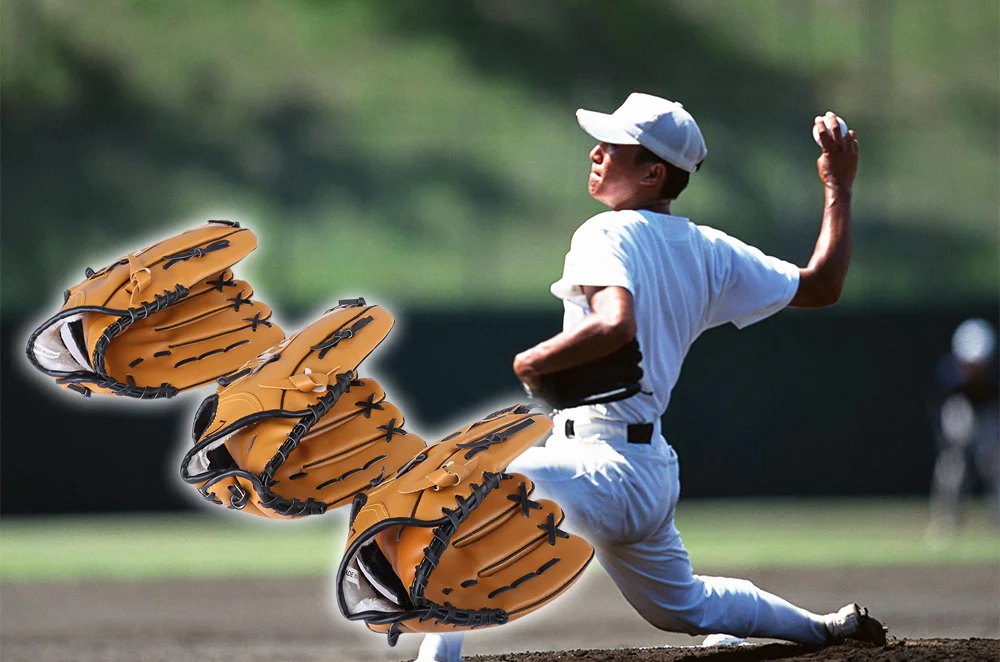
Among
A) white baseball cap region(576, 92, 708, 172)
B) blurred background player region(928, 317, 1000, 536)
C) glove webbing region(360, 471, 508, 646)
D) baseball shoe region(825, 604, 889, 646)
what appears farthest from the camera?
blurred background player region(928, 317, 1000, 536)

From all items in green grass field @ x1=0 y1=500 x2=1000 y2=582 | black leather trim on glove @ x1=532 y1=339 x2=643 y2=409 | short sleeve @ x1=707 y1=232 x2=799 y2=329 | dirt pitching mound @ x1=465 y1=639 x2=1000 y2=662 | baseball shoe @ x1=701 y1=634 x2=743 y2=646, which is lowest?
green grass field @ x1=0 y1=500 x2=1000 y2=582

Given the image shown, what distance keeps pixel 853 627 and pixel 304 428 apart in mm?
1681

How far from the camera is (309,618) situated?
8.13 m

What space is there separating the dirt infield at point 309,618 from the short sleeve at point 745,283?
2.19 metres

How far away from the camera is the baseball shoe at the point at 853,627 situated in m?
3.88

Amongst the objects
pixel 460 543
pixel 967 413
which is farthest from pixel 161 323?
pixel 967 413

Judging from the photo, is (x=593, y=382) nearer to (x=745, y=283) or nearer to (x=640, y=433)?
(x=640, y=433)

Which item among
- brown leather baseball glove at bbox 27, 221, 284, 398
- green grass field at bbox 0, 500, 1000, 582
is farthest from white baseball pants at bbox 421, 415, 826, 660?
green grass field at bbox 0, 500, 1000, 582

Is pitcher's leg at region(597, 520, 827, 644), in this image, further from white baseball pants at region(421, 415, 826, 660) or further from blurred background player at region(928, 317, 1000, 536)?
blurred background player at region(928, 317, 1000, 536)

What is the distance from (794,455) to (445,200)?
663 cm

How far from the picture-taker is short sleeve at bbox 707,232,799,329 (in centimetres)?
357

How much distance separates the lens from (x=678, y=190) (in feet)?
11.5

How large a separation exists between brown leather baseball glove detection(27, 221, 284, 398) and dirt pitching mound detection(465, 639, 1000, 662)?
1265mm

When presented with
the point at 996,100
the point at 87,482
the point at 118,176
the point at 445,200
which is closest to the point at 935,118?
the point at 996,100
